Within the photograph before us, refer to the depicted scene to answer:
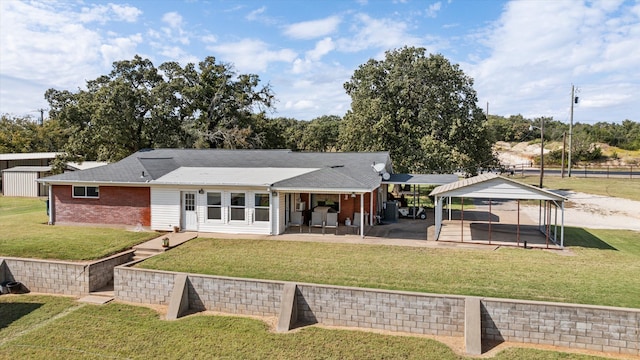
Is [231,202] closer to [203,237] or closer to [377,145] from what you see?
[203,237]

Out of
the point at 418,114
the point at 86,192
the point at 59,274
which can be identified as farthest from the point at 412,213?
the point at 59,274

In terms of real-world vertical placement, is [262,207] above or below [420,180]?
below

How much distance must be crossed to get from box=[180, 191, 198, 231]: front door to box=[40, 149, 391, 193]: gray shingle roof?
169 centimetres

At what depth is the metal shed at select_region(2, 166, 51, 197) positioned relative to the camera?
29.2 metres

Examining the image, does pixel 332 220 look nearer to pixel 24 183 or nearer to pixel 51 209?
pixel 51 209

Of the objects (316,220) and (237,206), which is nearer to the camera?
(237,206)

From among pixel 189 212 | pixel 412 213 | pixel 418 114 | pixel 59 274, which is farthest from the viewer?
pixel 418 114

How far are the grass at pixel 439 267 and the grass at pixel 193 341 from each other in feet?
5.35

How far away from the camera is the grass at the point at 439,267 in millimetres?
10125

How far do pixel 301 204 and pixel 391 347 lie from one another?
1032 cm

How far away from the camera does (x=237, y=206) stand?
17.1 metres

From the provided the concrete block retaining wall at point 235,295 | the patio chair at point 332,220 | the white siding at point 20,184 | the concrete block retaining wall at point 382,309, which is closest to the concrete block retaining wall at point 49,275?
the concrete block retaining wall at point 235,295

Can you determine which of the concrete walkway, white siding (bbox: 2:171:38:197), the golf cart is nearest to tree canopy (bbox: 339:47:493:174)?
the golf cart

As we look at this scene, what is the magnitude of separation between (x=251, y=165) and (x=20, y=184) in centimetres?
2032
